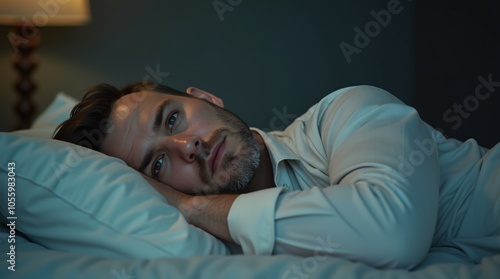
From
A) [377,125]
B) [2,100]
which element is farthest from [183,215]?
[2,100]

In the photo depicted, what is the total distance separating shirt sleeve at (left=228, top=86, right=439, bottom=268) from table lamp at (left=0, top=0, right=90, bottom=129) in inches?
59.4

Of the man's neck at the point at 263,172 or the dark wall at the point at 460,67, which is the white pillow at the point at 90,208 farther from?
the dark wall at the point at 460,67

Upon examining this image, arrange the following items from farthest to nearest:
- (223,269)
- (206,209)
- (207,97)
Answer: (207,97), (206,209), (223,269)

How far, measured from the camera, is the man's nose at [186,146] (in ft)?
4.27

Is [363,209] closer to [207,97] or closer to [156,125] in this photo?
[156,125]

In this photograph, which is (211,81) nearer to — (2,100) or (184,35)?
(184,35)

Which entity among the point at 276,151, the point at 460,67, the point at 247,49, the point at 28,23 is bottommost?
the point at 460,67

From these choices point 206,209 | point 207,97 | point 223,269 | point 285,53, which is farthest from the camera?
point 285,53

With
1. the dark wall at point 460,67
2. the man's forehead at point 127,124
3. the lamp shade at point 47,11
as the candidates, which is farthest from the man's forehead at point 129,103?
the dark wall at point 460,67

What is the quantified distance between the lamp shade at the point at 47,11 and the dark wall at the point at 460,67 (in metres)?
1.29

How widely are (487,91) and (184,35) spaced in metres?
1.15

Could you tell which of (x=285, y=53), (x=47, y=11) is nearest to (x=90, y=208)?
(x=285, y=53)

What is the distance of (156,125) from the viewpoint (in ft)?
4.50

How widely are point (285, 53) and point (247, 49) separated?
0.15m
